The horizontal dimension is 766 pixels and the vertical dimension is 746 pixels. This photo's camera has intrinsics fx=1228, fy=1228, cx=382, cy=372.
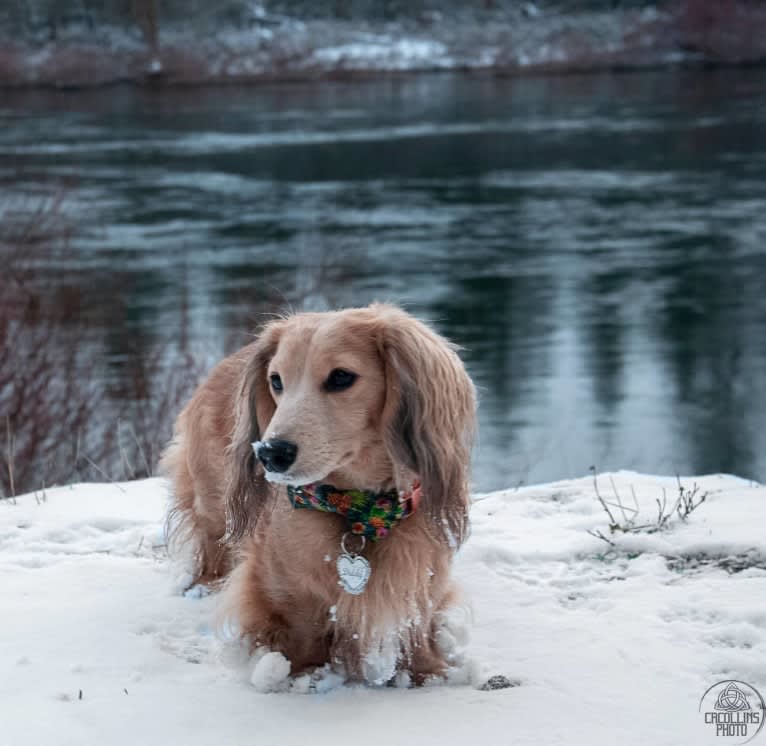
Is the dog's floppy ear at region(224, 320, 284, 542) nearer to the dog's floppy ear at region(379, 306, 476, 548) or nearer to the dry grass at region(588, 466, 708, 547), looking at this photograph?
the dog's floppy ear at region(379, 306, 476, 548)

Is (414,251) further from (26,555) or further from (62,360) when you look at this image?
(26,555)

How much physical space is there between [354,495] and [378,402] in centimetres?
31

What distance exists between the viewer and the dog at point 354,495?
389cm

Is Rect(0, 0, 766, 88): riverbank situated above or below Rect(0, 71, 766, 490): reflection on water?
above

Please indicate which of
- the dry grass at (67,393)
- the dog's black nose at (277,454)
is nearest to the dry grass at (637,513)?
the dog's black nose at (277,454)

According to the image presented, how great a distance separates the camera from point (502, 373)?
15883mm

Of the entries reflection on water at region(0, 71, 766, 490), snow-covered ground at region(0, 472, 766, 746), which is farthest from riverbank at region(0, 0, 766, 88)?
snow-covered ground at region(0, 472, 766, 746)

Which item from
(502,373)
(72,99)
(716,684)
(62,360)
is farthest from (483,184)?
(716,684)

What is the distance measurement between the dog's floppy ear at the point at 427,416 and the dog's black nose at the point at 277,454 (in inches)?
15.7

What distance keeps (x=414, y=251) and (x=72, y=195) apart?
7.54 m

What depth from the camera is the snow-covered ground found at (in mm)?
3658

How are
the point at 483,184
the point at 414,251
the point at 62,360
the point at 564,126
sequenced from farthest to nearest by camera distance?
the point at 564,126 < the point at 483,184 < the point at 414,251 < the point at 62,360

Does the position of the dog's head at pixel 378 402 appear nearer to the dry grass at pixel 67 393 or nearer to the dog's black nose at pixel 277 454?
the dog's black nose at pixel 277 454

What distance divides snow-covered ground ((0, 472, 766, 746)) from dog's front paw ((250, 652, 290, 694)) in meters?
0.05
